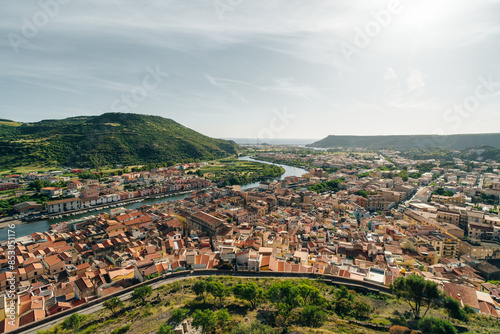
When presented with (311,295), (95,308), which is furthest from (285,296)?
(95,308)

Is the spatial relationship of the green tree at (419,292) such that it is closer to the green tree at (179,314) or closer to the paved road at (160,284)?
the paved road at (160,284)

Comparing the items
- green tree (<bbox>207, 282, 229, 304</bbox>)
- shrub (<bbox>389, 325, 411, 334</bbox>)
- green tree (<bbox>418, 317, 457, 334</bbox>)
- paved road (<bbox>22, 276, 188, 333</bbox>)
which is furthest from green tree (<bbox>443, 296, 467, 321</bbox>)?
paved road (<bbox>22, 276, 188, 333</bbox>)

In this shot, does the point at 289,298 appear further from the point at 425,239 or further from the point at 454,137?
the point at 454,137

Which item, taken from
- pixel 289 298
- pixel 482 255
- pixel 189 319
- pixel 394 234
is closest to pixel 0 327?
pixel 189 319

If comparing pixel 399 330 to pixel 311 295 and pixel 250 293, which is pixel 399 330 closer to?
pixel 311 295

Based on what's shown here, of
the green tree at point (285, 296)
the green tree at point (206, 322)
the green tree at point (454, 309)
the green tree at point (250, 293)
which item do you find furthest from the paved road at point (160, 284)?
the green tree at point (206, 322)

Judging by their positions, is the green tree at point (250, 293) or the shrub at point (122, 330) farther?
the green tree at point (250, 293)
